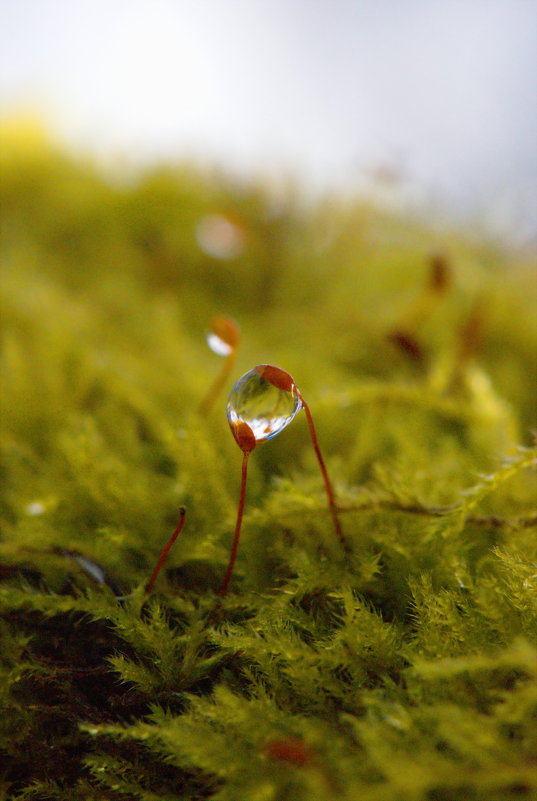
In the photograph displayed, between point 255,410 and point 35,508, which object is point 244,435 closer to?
point 255,410

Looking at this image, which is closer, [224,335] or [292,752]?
[292,752]

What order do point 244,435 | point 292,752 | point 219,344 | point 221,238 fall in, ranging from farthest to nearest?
1. point 221,238
2. point 219,344
3. point 244,435
4. point 292,752

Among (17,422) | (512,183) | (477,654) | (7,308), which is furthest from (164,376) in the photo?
(512,183)

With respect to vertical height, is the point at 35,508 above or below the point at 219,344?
below

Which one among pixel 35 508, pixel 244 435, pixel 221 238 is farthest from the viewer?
pixel 221 238

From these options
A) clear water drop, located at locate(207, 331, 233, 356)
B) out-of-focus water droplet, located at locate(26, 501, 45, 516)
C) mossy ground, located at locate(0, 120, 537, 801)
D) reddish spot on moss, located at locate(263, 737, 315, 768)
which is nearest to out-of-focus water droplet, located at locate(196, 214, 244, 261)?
mossy ground, located at locate(0, 120, 537, 801)

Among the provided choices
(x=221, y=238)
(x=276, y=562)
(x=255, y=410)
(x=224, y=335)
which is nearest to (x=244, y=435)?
(x=255, y=410)
